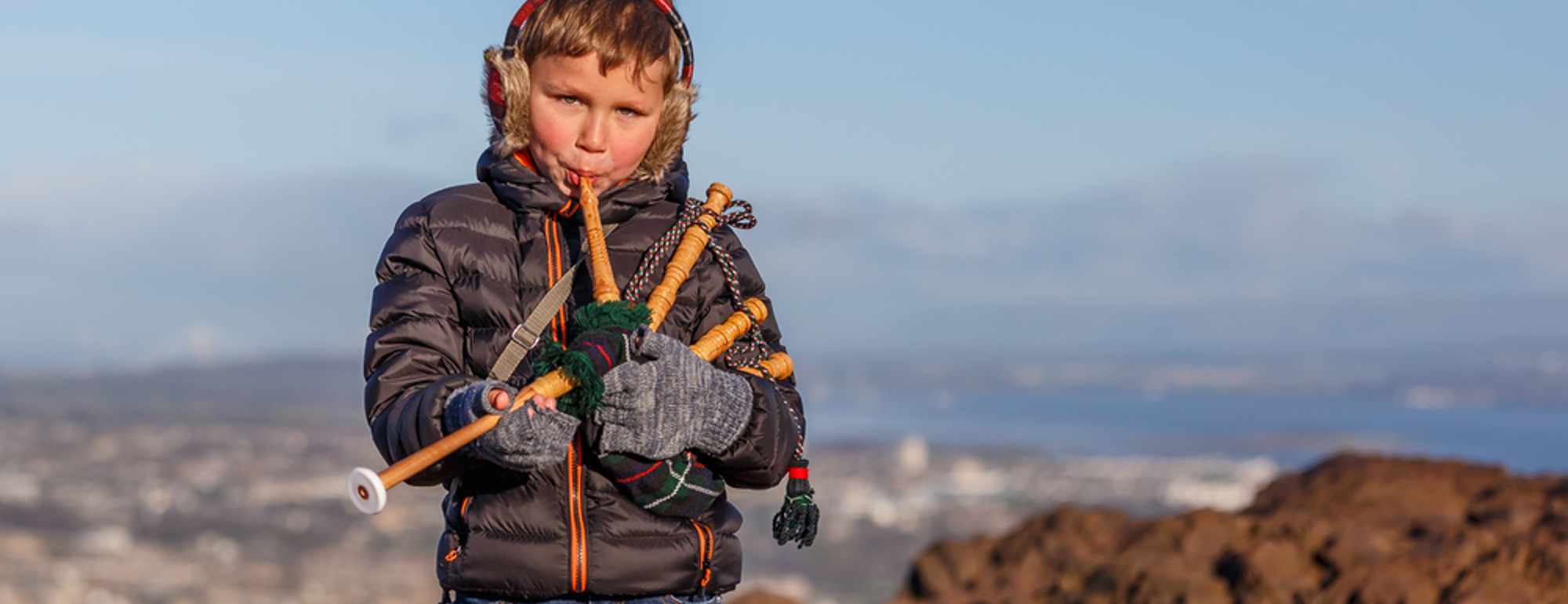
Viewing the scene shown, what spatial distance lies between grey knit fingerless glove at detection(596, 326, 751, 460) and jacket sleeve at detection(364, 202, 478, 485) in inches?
11.8

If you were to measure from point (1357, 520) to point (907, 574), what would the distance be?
2.14 m

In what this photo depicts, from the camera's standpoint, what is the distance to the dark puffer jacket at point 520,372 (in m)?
2.66

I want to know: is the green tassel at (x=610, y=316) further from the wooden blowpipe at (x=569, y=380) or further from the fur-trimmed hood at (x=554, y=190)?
the fur-trimmed hood at (x=554, y=190)

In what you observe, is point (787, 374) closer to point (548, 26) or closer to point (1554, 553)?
point (548, 26)

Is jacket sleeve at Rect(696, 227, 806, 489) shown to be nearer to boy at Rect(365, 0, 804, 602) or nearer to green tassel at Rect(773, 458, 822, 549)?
boy at Rect(365, 0, 804, 602)

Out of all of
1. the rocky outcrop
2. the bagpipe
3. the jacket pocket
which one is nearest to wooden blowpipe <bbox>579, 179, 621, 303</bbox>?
the bagpipe

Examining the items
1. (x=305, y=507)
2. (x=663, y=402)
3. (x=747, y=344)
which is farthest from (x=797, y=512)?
(x=305, y=507)

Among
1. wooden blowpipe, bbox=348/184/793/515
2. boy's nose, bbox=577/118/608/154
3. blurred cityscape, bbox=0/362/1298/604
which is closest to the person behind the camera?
wooden blowpipe, bbox=348/184/793/515

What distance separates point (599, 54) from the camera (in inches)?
107

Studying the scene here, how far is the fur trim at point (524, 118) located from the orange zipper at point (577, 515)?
577 mm

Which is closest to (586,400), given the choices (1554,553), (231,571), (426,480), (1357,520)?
(426,480)

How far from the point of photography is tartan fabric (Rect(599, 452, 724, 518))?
2596 mm

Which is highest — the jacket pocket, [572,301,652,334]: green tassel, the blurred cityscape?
the blurred cityscape

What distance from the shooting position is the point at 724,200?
3016 mm
